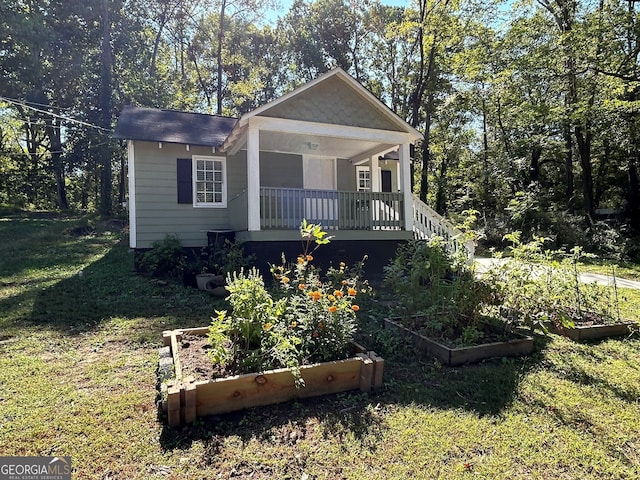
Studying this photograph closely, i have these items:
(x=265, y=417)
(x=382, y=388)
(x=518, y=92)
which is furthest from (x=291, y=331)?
(x=518, y=92)

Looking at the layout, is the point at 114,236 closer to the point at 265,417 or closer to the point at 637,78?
the point at 265,417

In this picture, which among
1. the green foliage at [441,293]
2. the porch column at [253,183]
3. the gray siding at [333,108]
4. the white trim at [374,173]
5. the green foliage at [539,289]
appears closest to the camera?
the green foliage at [441,293]

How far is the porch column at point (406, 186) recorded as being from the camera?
8.84 meters

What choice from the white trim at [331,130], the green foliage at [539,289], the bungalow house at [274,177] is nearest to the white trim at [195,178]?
the bungalow house at [274,177]

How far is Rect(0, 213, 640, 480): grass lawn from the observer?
2246 millimetres

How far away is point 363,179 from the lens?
12.2 m

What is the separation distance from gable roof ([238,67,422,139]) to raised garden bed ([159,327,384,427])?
18.8ft

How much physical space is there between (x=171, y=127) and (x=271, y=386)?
8785 millimetres

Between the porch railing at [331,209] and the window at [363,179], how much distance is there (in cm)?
328

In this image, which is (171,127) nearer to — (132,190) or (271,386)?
(132,190)

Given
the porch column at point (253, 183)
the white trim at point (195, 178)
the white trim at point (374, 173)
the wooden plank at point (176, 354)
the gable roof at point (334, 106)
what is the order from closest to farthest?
the wooden plank at point (176, 354), the porch column at point (253, 183), the gable roof at point (334, 106), the white trim at point (195, 178), the white trim at point (374, 173)

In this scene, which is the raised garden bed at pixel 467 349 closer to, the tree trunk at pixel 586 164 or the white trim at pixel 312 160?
the white trim at pixel 312 160

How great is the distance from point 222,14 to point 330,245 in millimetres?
20028

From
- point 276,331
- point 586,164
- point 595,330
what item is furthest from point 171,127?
point 586,164
